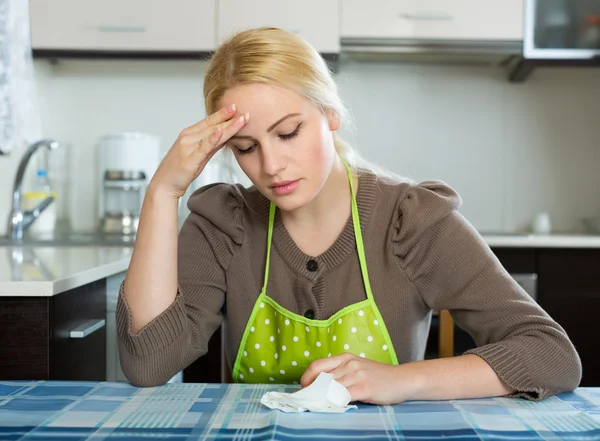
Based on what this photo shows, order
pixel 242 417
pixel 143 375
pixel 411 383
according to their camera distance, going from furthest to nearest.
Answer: pixel 143 375
pixel 411 383
pixel 242 417

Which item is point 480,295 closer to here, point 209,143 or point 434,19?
point 209,143

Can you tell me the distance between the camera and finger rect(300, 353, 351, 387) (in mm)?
926

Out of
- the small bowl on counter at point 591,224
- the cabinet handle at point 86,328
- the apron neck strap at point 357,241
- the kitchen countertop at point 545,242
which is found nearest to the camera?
the apron neck strap at point 357,241

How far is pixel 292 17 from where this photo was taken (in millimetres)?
2588

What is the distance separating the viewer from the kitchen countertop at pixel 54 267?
128 cm

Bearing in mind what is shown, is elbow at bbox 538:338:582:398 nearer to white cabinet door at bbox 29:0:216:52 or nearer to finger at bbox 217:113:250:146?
finger at bbox 217:113:250:146

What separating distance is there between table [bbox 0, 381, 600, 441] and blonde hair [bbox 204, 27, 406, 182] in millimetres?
466

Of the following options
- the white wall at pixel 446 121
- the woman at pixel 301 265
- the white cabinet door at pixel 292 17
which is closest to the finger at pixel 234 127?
the woman at pixel 301 265

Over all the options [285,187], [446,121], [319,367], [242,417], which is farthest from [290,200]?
[446,121]

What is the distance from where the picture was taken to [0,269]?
1.50 metres

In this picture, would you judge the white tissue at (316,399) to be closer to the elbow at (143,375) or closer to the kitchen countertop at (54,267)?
the elbow at (143,375)

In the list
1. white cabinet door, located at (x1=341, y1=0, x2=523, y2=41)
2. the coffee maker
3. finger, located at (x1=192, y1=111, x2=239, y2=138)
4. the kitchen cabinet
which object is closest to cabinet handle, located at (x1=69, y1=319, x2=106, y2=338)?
finger, located at (x1=192, y1=111, x2=239, y2=138)

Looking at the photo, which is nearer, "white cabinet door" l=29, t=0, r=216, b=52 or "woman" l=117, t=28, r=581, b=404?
"woman" l=117, t=28, r=581, b=404

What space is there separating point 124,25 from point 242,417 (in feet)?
6.84
